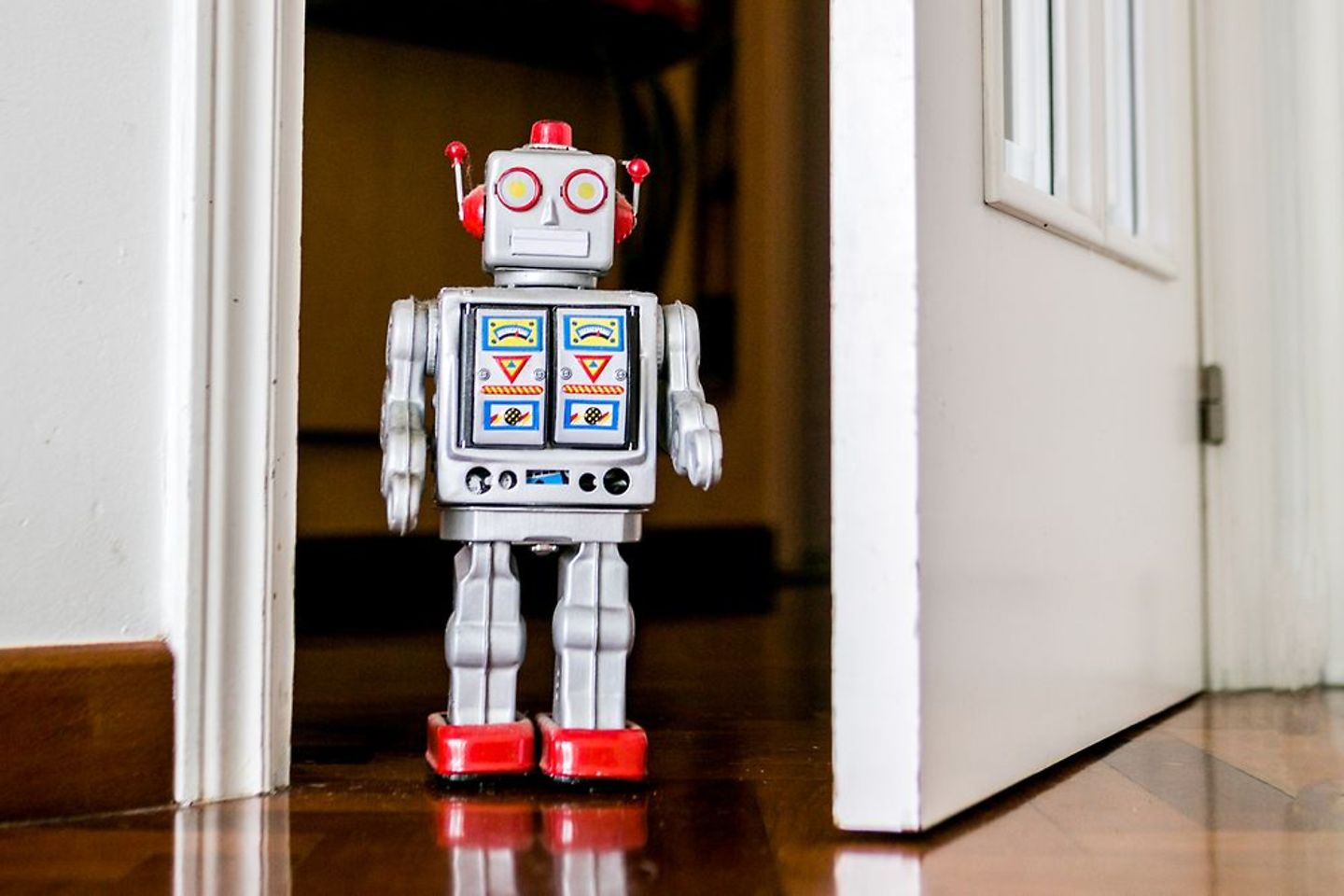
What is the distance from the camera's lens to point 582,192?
1.10 m

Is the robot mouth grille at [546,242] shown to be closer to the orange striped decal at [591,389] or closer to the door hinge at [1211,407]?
the orange striped decal at [591,389]

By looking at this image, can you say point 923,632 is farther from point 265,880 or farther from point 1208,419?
point 1208,419

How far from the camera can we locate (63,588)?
0.96 meters

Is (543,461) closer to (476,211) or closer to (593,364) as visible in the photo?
(593,364)

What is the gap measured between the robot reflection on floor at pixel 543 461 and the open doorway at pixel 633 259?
85cm

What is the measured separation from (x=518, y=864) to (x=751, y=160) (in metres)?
2.13

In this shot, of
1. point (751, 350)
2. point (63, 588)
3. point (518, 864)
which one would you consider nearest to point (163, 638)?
point (63, 588)

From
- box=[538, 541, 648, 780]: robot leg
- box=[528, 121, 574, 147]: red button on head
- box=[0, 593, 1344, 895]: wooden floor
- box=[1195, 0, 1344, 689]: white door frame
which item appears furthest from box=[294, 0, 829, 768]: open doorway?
box=[528, 121, 574, 147]: red button on head

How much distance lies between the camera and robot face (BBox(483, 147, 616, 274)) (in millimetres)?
1090

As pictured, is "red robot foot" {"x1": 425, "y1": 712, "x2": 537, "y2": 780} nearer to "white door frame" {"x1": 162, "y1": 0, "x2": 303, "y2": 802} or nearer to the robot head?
"white door frame" {"x1": 162, "y1": 0, "x2": 303, "y2": 802}

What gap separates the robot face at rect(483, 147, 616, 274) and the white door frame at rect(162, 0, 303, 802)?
0.55 ft

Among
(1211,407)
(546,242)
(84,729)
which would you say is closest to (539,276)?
(546,242)

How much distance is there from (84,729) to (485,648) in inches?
11.5

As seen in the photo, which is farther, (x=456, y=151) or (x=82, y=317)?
(x=456, y=151)
